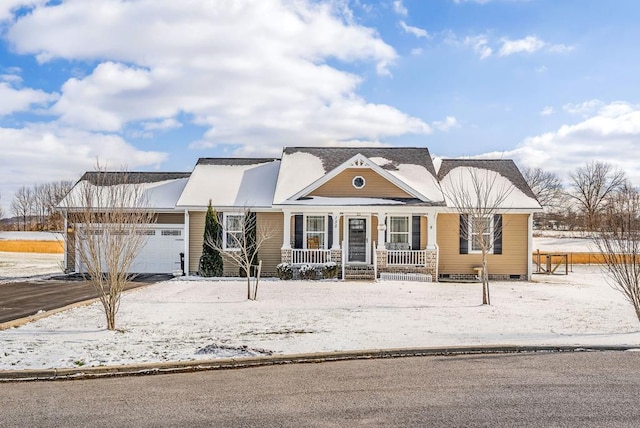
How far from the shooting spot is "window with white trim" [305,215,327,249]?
73.9 ft

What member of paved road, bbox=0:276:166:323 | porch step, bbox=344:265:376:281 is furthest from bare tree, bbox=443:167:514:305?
paved road, bbox=0:276:166:323

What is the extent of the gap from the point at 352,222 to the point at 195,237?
639cm

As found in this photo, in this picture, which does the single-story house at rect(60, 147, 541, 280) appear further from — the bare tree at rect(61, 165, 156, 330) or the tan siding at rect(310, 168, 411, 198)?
the bare tree at rect(61, 165, 156, 330)

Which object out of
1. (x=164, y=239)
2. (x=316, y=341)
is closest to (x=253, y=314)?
(x=316, y=341)

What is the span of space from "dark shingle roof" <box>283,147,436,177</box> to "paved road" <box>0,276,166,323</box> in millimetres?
8964

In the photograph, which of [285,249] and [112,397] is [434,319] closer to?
[112,397]

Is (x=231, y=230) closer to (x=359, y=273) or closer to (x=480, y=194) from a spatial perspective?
(x=359, y=273)

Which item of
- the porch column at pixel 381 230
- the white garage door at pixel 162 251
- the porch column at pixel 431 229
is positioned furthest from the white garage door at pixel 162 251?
the porch column at pixel 431 229

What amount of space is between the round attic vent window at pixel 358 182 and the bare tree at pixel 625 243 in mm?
11007

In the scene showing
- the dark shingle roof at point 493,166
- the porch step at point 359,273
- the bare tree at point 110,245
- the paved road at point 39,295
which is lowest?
the paved road at point 39,295

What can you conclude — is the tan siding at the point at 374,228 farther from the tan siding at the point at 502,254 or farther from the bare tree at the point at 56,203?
the bare tree at the point at 56,203

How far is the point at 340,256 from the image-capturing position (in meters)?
21.7

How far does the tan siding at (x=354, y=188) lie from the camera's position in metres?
22.2

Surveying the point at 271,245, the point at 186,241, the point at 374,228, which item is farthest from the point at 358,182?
the point at 186,241
